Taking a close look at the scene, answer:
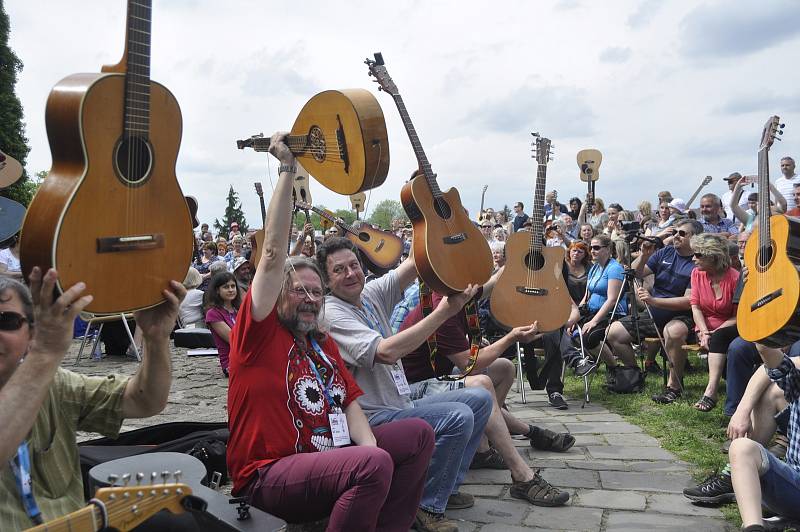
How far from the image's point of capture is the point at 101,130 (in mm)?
2057

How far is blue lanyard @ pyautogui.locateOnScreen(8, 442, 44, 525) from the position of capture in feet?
7.11

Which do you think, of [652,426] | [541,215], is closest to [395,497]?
[652,426]

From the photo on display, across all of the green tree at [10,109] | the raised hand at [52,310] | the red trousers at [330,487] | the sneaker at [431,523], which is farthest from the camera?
the green tree at [10,109]

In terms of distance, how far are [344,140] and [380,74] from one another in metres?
1.49

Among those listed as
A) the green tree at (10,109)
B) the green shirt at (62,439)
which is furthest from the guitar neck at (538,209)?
the green tree at (10,109)

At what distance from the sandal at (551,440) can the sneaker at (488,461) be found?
0.48 meters

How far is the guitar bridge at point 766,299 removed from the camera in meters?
4.12

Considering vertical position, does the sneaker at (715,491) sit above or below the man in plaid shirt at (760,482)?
below

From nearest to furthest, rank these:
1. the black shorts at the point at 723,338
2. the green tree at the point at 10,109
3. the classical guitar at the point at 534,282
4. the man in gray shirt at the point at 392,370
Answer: the man in gray shirt at the point at 392,370, the classical guitar at the point at 534,282, the black shorts at the point at 723,338, the green tree at the point at 10,109

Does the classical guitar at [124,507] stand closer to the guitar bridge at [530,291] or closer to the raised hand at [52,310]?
the raised hand at [52,310]

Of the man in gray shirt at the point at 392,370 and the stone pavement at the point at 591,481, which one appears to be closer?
the man in gray shirt at the point at 392,370

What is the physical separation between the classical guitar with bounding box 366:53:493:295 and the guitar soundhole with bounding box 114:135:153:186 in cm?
180

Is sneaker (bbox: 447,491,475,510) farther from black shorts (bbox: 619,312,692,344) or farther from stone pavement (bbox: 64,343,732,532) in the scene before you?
black shorts (bbox: 619,312,692,344)

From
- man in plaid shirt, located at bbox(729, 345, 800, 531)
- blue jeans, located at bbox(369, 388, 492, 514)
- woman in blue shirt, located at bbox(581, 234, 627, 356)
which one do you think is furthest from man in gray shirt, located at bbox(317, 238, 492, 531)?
woman in blue shirt, located at bbox(581, 234, 627, 356)
